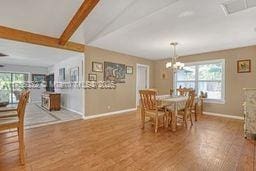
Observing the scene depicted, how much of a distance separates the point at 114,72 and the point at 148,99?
244 cm

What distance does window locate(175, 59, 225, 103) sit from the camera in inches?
210

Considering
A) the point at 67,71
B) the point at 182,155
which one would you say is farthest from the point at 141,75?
the point at 182,155

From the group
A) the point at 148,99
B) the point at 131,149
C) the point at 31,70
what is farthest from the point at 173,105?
the point at 31,70

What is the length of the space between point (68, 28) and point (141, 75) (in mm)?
4200

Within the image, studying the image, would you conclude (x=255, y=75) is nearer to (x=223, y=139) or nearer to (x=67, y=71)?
(x=223, y=139)

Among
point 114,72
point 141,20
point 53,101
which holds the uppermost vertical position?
point 141,20

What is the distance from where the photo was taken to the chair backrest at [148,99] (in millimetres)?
3476

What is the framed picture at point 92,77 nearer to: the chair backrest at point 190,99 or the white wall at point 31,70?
the chair backrest at point 190,99

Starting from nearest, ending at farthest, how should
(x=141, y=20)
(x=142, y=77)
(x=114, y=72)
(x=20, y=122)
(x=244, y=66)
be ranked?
(x=20, y=122) → (x=141, y=20) → (x=244, y=66) → (x=114, y=72) → (x=142, y=77)

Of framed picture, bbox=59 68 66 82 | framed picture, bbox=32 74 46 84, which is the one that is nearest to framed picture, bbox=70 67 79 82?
framed picture, bbox=59 68 66 82

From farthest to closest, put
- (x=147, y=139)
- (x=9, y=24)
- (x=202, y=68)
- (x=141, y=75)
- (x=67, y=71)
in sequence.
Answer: (x=141, y=75) → (x=67, y=71) → (x=202, y=68) → (x=9, y=24) → (x=147, y=139)

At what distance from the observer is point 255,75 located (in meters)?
4.63

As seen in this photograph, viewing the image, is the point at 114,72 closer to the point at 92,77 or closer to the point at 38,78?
the point at 92,77

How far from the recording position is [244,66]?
480cm
